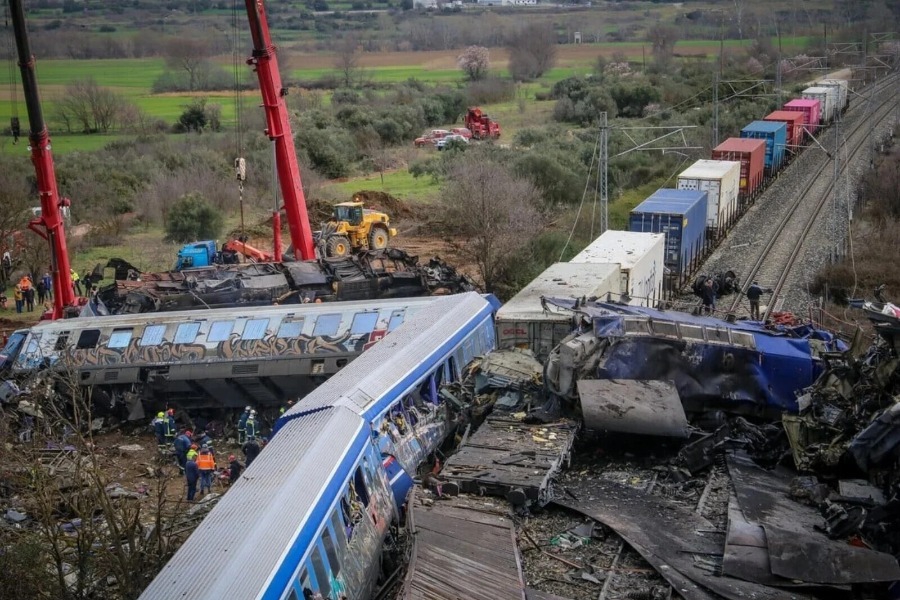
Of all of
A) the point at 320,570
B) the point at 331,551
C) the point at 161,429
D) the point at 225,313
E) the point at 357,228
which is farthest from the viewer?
the point at 357,228

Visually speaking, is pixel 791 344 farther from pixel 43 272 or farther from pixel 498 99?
pixel 498 99

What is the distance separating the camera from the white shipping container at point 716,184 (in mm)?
33438

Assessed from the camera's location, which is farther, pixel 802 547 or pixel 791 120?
pixel 791 120

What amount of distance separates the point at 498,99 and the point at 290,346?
2631 inches

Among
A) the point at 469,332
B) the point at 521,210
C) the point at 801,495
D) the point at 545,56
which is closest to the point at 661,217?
the point at 521,210

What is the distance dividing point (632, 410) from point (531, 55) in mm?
83351

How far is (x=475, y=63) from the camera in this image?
92.3m

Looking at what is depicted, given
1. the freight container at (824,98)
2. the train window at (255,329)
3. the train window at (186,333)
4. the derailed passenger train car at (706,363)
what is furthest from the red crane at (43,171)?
the freight container at (824,98)

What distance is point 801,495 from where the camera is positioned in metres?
13.0

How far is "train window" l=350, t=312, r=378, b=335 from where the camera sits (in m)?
20.8

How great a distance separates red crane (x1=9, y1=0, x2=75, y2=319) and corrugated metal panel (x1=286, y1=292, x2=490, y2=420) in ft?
34.1

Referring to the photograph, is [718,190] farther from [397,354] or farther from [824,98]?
[824,98]

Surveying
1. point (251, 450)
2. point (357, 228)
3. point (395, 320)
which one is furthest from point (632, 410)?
point (357, 228)

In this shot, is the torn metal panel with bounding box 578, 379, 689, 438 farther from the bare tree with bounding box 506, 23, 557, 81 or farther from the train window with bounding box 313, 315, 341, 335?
the bare tree with bounding box 506, 23, 557, 81
